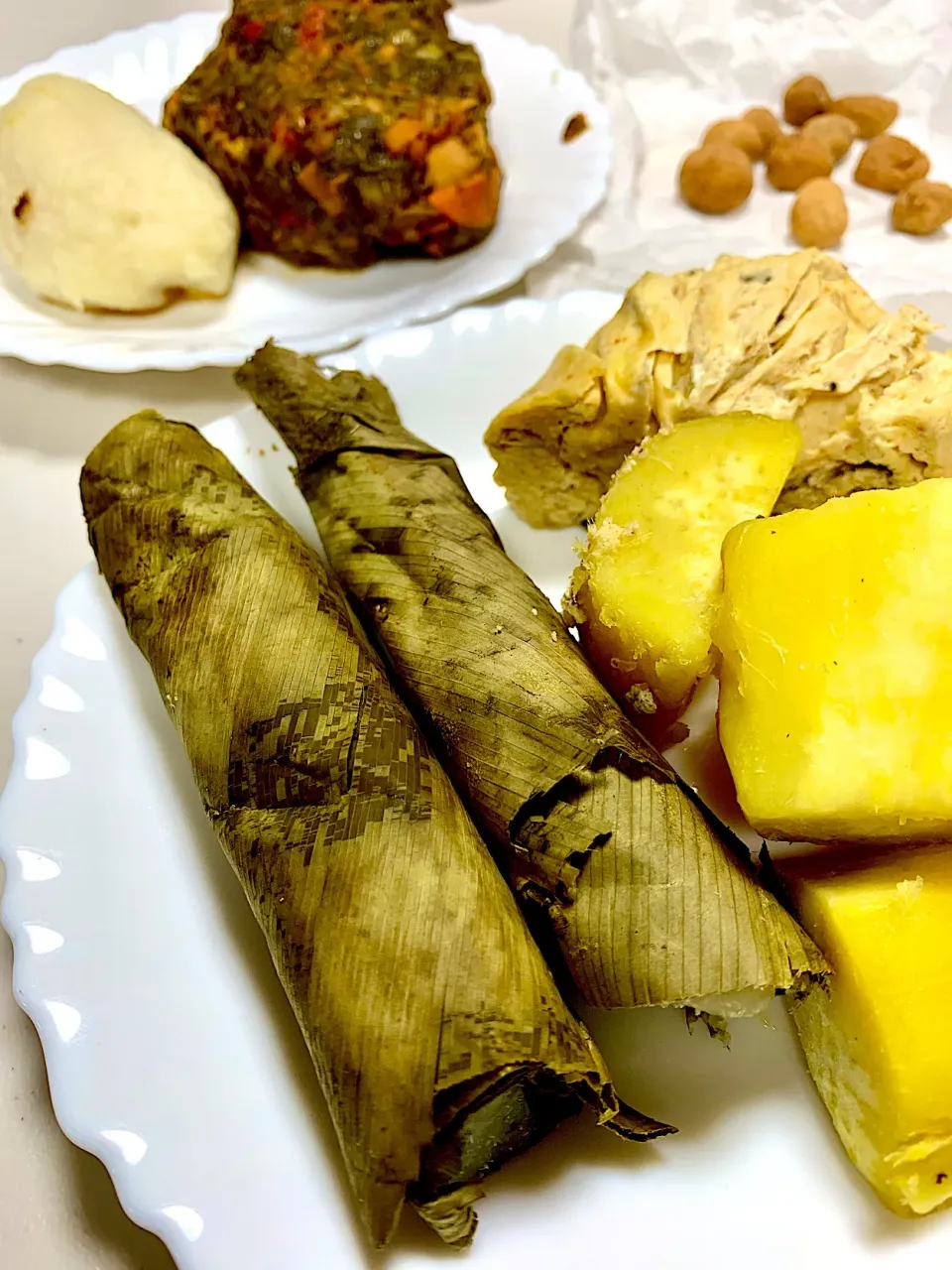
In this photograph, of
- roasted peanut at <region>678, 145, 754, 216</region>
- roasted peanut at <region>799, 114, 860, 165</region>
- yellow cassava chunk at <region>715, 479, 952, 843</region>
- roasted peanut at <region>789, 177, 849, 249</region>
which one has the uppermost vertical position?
roasted peanut at <region>799, 114, 860, 165</region>

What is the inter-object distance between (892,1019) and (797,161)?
2164 millimetres

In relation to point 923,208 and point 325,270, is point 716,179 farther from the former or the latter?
point 325,270

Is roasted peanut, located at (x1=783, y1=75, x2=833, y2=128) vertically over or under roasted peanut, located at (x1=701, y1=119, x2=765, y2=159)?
over

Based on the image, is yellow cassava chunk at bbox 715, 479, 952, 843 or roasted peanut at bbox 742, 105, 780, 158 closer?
yellow cassava chunk at bbox 715, 479, 952, 843

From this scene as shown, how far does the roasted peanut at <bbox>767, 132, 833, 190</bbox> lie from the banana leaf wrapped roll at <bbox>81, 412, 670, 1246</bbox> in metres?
1.82

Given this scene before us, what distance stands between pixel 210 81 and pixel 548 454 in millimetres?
1338

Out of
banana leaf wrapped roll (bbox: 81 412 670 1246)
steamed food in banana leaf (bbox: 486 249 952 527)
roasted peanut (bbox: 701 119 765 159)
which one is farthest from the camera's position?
roasted peanut (bbox: 701 119 765 159)

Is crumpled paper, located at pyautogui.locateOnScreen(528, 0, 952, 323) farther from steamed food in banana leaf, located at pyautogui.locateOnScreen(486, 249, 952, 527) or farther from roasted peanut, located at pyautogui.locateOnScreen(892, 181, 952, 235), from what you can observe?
steamed food in banana leaf, located at pyautogui.locateOnScreen(486, 249, 952, 527)

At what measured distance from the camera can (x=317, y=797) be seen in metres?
1.04

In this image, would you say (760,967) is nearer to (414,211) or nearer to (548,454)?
(548,454)

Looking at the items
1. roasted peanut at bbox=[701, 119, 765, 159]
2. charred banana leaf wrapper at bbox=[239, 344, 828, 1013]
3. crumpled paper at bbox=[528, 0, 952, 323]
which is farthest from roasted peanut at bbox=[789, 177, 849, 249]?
charred banana leaf wrapper at bbox=[239, 344, 828, 1013]

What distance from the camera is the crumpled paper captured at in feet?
7.81

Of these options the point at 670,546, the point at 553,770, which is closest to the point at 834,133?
Result: the point at 670,546

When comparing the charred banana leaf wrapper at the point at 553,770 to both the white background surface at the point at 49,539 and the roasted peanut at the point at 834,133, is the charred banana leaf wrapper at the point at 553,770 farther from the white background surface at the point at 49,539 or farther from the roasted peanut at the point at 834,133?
the roasted peanut at the point at 834,133
